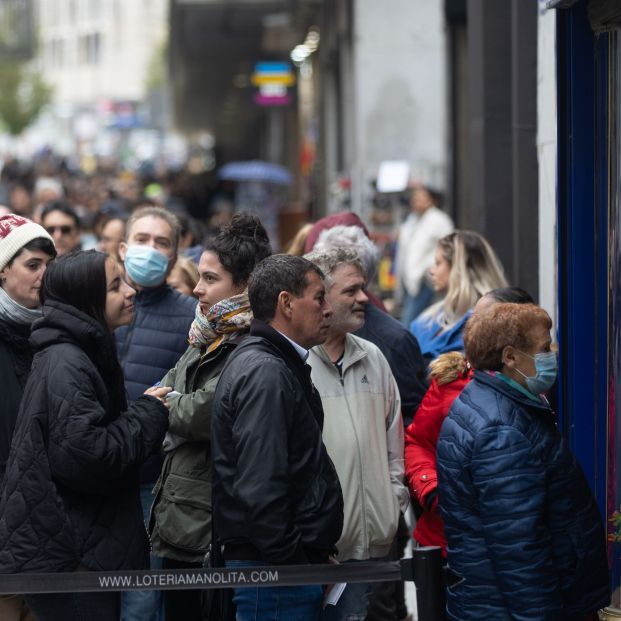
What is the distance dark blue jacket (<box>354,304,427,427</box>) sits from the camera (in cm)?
612

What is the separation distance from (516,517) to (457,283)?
284cm

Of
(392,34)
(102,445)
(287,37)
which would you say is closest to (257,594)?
(102,445)

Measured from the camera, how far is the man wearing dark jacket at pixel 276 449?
434cm

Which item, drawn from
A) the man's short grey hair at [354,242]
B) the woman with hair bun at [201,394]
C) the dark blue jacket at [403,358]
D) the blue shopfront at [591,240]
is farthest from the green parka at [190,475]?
the man's short grey hair at [354,242]

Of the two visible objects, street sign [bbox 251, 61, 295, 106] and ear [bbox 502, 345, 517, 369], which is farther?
street sign [bbox 251, 61, 295, 106]

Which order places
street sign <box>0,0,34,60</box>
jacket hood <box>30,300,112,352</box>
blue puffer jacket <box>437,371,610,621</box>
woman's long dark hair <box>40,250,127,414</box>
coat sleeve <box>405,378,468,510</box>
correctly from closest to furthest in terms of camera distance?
blue puffer jacket <box>437,371,610,621</box> → jacket hood <box>30,300,112,352</box> → woman's long dark hair <box>40,250,127,414</box> → coat sleeve <box>405,378,468,510</box> → street sign <box>0,0,34,60</box>

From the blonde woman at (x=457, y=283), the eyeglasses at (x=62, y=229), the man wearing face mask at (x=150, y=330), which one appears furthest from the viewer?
the eyeglasses at (x=62, y=229)

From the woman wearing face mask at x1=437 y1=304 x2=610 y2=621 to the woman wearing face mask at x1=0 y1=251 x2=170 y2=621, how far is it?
1148mm

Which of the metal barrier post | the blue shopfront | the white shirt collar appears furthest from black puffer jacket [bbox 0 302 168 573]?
the blue shopfront

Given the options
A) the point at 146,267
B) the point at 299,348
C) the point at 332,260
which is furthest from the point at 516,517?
the point at 146,267

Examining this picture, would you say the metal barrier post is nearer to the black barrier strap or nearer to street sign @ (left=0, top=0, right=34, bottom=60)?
the black barrier strap

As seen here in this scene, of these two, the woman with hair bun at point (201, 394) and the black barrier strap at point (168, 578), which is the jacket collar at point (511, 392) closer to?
the black barrier strap at point (168, 578)

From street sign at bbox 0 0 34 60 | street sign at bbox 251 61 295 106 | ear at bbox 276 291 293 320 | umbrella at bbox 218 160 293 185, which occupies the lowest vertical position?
ear at bbox 276 291 293 320

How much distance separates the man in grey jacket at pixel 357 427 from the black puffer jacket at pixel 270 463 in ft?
2.18
